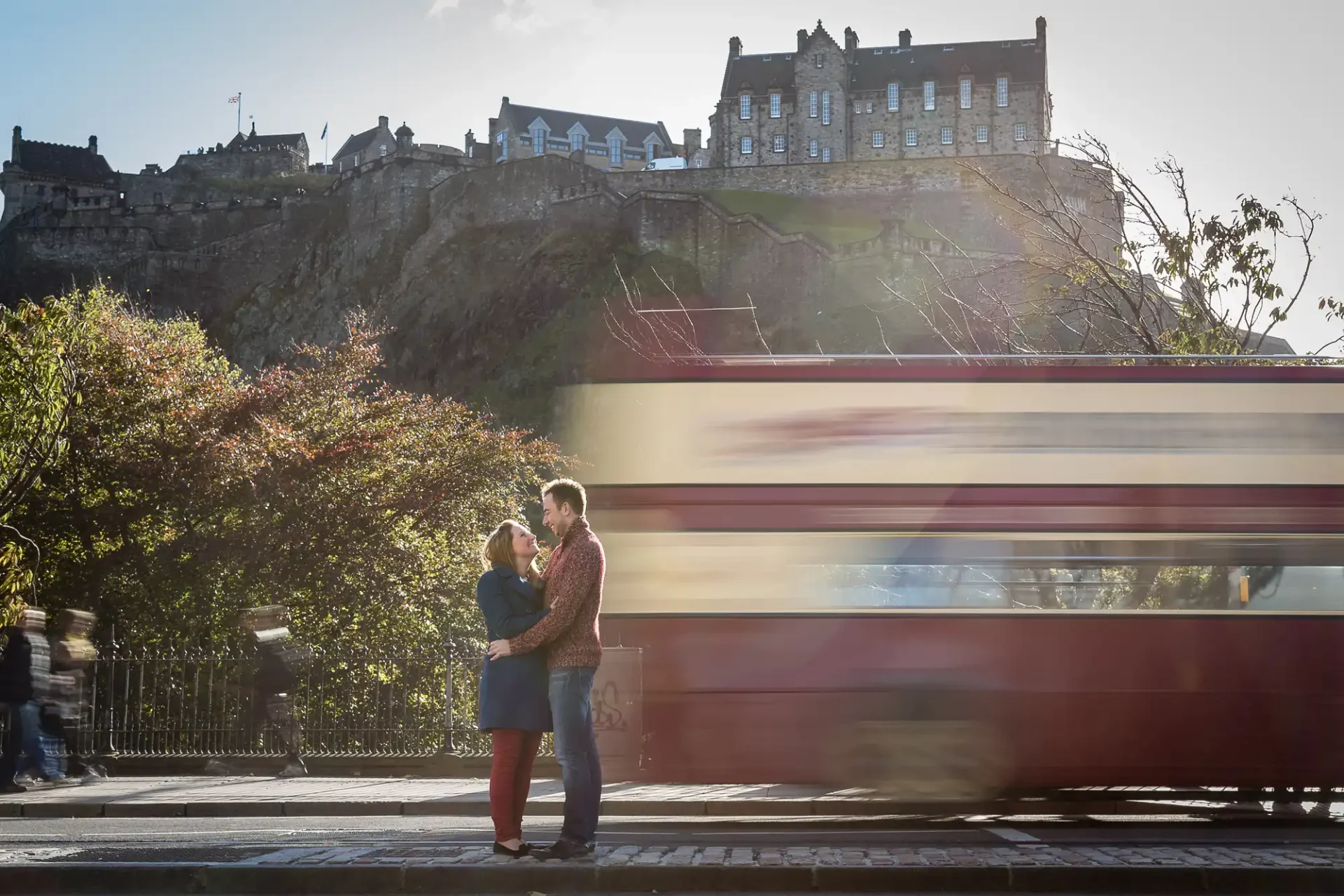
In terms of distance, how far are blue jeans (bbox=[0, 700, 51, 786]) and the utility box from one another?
5.99 metres

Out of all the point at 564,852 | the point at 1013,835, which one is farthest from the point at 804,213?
the point at 564,852

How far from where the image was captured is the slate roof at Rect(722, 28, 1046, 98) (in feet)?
294

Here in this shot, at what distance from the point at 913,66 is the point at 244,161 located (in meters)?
54.1

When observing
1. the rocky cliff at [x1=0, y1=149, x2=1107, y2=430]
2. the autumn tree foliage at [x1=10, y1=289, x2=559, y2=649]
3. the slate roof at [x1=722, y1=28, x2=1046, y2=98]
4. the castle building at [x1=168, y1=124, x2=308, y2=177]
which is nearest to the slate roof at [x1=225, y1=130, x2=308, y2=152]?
the castle building at [x1=168, y1=124, x2=308, y2=177]

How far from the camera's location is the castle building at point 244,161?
361ft

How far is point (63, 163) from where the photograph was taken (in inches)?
4417

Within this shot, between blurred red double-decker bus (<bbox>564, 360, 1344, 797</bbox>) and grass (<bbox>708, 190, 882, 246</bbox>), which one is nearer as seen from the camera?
blurred red double-decker bus (<bbox>564, 360, 1344, 797</bbox>)

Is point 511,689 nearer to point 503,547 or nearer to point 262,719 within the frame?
point 503,547

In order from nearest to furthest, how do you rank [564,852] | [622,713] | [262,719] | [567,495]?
[564,852] → [567,495] → [622,713] → [262,719]

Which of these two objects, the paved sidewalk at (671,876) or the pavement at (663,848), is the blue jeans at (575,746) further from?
the paved sidewalk at (671,876)

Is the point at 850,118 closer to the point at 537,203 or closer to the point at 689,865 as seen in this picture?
the point at 537,203

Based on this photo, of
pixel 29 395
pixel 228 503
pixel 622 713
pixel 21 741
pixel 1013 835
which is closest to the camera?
pixel 1013 835

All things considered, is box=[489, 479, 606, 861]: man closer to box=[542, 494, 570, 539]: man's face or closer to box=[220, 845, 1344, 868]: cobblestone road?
box=[542, 494, 570, 539]: man's face

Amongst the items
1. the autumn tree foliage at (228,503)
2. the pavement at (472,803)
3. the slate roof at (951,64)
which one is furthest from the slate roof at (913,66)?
the pavement at (472,803)
